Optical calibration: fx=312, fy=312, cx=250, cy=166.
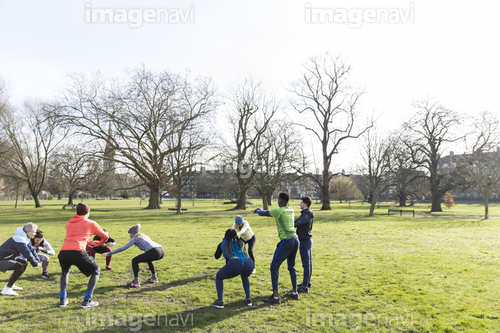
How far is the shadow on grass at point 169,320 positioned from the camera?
16.1 feet

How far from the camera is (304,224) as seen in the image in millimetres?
6508

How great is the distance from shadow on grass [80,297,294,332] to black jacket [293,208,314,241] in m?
1.64

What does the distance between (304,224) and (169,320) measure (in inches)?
123

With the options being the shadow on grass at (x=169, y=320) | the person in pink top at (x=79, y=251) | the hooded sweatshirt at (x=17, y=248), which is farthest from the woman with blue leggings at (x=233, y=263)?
the hooded sweatshirt at (x=17, y=248)

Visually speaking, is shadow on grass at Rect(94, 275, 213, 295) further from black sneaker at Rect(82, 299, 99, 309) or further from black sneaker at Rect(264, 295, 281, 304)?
black sneaker at Rect(264, 295, 281, 304)

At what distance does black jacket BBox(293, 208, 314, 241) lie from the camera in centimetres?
645

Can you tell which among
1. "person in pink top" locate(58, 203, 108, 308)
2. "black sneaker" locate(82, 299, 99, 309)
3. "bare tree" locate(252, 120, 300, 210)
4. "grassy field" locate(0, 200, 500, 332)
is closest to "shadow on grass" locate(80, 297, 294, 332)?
"grassy field" locate(0, 200, 500, 332)

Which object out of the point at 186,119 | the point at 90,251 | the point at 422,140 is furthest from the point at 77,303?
the point at 422,140

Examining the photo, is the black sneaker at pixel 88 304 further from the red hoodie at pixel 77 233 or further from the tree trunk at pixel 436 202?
the tree trunk at pixel 436 202

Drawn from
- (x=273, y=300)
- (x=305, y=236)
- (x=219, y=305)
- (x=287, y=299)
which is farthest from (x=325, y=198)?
(x=219, y=305)

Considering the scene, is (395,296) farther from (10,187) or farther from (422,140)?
(10,187)

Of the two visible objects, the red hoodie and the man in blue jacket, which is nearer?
the red hoodie

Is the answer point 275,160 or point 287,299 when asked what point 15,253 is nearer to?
point 287,299

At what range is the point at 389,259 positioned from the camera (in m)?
10.1
